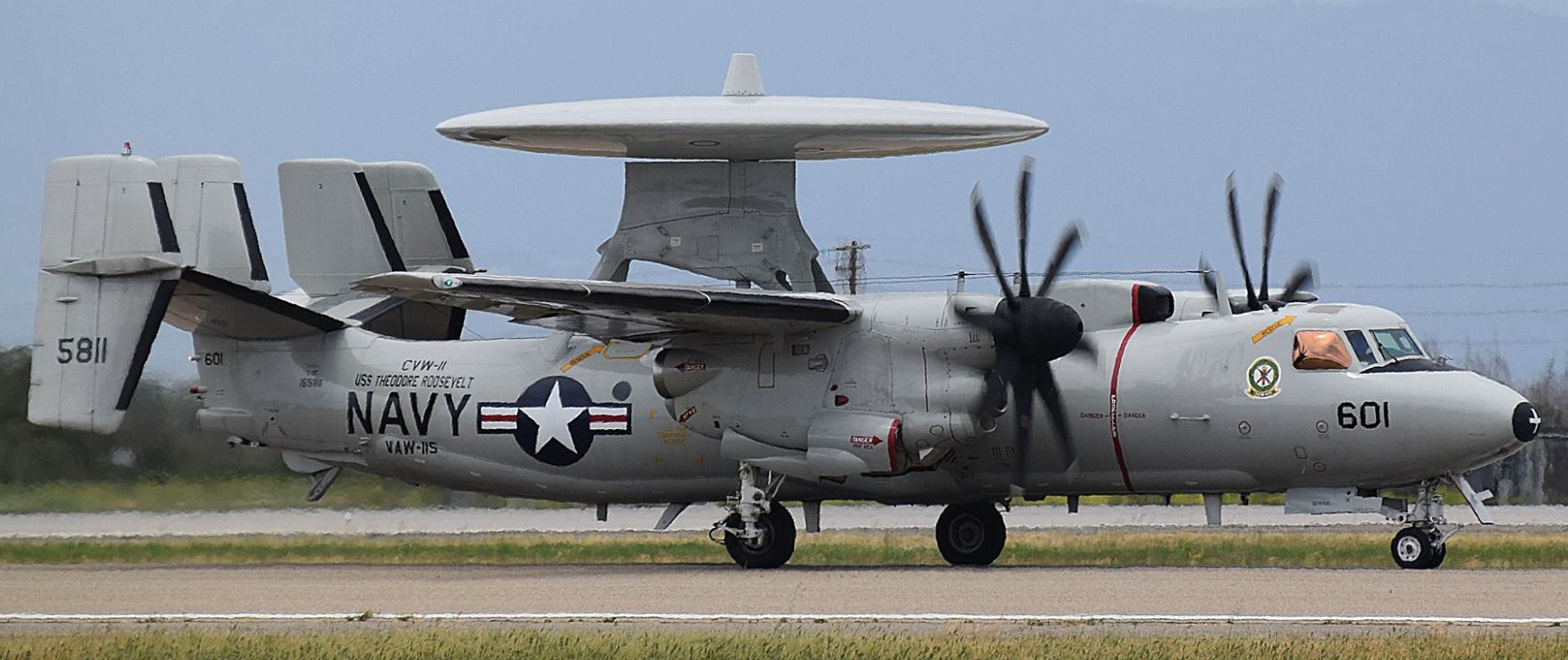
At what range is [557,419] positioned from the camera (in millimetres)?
23609

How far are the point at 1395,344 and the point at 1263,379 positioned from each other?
1398mm

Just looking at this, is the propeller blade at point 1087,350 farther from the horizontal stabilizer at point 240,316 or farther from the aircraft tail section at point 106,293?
the aircraft tail section at point 106,293

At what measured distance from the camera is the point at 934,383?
21.0 metres

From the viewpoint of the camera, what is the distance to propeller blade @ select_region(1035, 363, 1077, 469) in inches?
833

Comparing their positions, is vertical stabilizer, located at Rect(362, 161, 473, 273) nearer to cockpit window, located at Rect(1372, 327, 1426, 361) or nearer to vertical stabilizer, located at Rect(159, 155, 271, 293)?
vertical stabilizer, located at Rect(159, 155, 271, 293)

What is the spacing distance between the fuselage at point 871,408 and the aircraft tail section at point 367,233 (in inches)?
91.5

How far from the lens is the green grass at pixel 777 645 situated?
13305 mm

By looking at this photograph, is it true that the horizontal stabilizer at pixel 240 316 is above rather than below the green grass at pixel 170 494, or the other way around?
above

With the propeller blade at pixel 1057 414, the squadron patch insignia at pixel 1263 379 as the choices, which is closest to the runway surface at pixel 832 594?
the propeller blade at pixel 1057 414

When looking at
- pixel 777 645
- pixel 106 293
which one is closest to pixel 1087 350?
pixel 777 645

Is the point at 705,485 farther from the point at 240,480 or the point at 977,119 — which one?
the point at 240,480

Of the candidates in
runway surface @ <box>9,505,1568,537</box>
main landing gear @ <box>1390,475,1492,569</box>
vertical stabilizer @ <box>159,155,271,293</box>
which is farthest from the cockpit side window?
vertical stabilizer @ <box>159,155,271,293</box>

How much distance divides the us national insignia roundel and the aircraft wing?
148 centimetres

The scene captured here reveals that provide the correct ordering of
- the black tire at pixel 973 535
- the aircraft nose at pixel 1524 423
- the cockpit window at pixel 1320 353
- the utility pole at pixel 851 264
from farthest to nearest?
the utility pole at pixel 851 264
the black tire at pixel 973 535
the cockpit window at pixel 1320 353
the aircraft nose at pixel 1524 423
